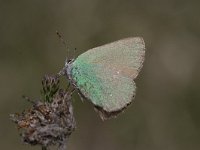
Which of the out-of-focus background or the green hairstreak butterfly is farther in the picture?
the out-of-focus background

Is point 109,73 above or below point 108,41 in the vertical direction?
above

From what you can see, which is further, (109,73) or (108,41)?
(108,41)

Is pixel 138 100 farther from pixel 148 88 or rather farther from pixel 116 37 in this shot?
pixel 116 37

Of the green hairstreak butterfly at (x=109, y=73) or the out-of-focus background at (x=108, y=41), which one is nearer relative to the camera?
the green hairstreak butterfly at (x=109, y=73)
